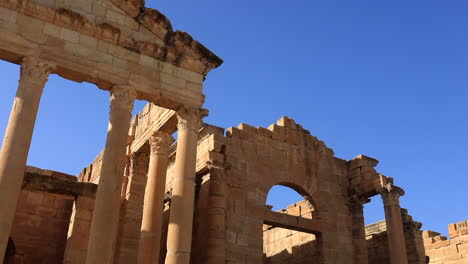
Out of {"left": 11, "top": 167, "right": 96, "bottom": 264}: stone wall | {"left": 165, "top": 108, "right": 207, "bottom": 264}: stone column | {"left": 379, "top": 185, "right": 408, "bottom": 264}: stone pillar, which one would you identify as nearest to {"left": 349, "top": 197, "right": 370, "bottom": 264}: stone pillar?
{"left": 379, "top": 185, "right": 408, "bottom": 264}: stone pillar

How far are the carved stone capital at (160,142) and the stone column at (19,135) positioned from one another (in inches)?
170

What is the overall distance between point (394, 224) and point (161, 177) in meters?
9.13

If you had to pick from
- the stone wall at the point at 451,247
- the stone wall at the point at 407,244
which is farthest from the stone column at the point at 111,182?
the stone wall at the point at 451,247

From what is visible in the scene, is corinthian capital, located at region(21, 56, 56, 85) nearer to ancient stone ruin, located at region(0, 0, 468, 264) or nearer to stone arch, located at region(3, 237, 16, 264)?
ancient stone ruin, located at region(0, 0, 468, 264)

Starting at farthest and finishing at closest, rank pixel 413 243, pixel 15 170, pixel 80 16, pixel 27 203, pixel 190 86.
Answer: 1. pixel 413 243
2. pixel 27 203
3. pixel 190 86
4. pixel 80 16
5. pixel 15 170

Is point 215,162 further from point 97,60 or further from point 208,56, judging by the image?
point 97,60

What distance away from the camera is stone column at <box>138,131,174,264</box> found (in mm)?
14305

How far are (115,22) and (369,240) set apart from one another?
14.5m

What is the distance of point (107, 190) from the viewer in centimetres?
1197

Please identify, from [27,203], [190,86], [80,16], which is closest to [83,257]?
[27,203]

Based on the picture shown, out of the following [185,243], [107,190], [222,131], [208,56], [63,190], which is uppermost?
[208,56]

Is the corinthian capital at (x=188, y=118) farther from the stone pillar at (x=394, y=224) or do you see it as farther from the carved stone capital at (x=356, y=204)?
the stone pillar at (x=394, y=224)

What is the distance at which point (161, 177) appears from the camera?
49.8ft

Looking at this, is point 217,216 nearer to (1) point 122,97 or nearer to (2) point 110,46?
(1) point 122,97
